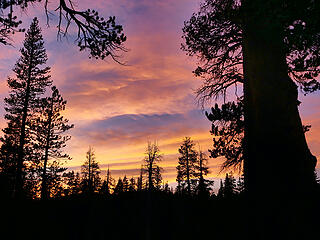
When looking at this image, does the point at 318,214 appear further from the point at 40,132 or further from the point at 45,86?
the point at 40,132

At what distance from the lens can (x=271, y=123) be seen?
5254mm

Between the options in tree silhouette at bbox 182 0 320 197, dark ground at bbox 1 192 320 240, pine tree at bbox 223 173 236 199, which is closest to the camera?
tree silhouette at bbox 182 0 320 197

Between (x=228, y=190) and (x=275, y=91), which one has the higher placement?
(x=275, y=91)

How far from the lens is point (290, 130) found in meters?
5.25

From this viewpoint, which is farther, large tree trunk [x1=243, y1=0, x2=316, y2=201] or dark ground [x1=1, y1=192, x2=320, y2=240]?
dark ground [x1=1, y1=192, x2=320, y2=240]

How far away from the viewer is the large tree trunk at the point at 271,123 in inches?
191

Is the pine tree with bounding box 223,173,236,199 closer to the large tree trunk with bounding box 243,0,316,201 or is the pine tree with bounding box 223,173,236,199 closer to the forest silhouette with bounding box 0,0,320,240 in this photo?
the forest silhouette with bounding box 0,0,320,240

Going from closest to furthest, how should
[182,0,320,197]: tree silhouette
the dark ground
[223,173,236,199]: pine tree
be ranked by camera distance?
[182,0,320,197]: tree silhouette, the dark ground, [223,173,236,199]: pine tree

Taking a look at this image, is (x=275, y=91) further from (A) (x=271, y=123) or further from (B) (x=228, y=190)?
(B) (x=228, y=190)

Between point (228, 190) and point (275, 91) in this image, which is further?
point (228, 190)

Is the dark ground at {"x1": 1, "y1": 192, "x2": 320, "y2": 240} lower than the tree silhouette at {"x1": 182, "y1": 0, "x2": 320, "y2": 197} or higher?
lower

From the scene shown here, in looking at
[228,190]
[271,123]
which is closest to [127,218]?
[228,190]

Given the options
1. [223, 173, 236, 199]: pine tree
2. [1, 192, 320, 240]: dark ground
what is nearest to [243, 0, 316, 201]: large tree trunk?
[1, 192, 320, 240]: dark ground

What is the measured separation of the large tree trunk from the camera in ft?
15.9
